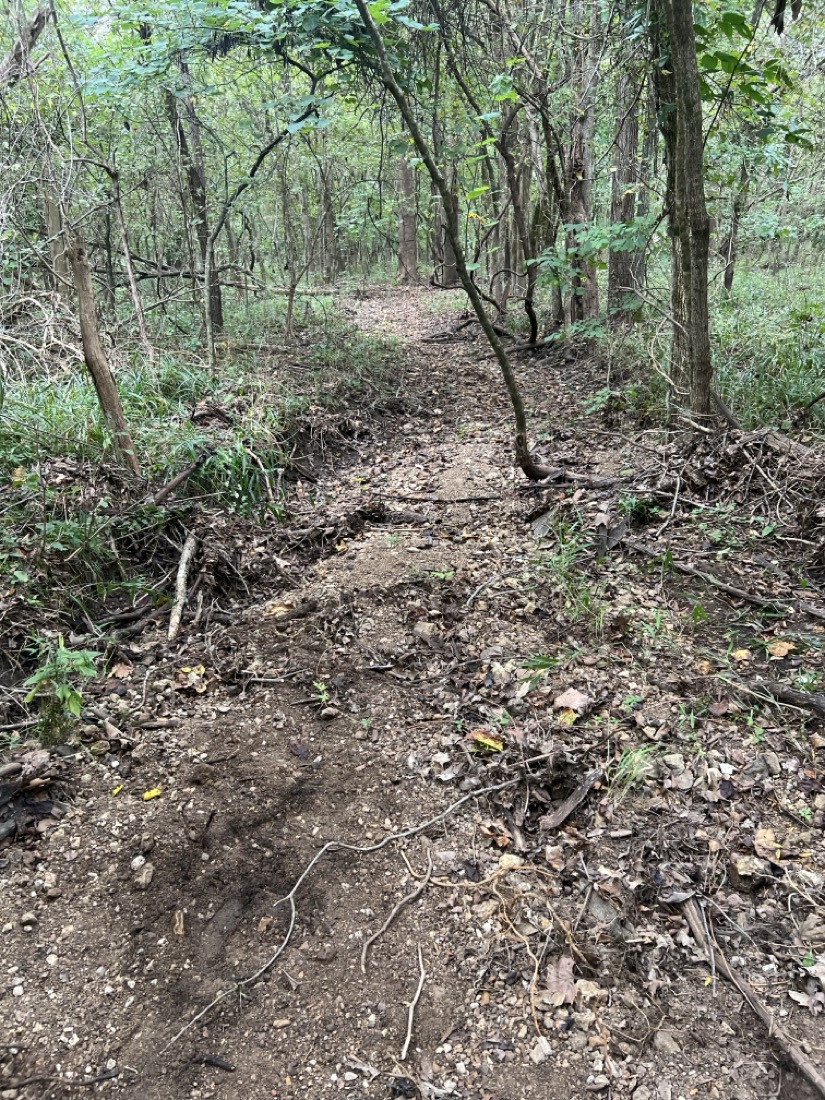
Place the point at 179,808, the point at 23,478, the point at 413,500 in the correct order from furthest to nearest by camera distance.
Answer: the point at 413,500 → the point at 23,478 → the point at 179,808

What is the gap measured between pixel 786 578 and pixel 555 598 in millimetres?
1225

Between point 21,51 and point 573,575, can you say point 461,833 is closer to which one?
point 573,575

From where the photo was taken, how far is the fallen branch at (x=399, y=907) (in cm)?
206

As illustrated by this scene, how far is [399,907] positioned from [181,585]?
7.41 ft

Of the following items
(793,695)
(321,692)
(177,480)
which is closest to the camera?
(793,695)

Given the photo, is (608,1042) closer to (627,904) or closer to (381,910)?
(627,904)

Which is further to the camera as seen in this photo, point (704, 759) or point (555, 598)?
point (555, 598)

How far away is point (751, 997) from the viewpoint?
183cm

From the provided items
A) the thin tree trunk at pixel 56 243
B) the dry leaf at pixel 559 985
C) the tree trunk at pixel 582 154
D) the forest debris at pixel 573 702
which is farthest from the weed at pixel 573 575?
the thin tree trunk at pixel 56 243

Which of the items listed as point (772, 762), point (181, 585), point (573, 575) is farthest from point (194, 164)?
point (772, 762)

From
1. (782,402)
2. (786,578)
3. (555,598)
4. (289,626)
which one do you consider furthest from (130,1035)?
(782,402)

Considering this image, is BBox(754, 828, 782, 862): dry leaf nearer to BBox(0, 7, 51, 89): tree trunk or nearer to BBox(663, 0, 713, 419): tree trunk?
BBox(663, 0, 713, 419): tree trunk

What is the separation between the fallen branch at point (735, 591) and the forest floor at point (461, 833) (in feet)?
0.05

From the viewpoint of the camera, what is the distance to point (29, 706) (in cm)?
289
